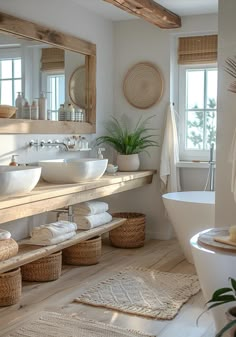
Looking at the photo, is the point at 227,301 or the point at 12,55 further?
the point at 12,55

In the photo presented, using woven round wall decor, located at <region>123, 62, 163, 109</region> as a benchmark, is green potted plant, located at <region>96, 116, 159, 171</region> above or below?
below

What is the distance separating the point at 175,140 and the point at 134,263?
1.47 meters

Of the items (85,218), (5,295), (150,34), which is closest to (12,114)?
(85,218)

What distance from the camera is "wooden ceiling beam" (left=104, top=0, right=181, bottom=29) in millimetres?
4430

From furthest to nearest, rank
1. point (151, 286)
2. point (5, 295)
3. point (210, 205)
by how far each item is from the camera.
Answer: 1. point (210, 205)
2. point (151, 286)
3. point (5, 295)

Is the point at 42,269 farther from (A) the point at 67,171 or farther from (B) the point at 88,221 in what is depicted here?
(A) the point at 67,171

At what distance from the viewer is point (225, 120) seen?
3529mm

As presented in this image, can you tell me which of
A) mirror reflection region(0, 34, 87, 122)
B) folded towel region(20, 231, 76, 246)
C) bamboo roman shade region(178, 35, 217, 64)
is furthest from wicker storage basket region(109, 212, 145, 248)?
bamboo roman shade region(178, 35, 217, 64)

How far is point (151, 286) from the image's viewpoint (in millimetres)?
4043

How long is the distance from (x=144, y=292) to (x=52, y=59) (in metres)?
2.27

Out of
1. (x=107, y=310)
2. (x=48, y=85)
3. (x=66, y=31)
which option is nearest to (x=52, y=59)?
(x=48, y=85)

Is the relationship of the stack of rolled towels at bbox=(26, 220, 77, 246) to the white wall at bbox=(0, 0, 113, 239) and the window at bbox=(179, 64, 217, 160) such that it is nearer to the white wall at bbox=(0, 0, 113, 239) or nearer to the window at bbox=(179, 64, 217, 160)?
the white wall at bbox=(0, 0, 113, 239)

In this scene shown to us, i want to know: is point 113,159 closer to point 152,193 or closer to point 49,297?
point 152,193

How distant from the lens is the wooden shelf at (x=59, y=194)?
346cm
